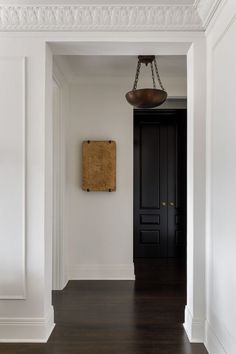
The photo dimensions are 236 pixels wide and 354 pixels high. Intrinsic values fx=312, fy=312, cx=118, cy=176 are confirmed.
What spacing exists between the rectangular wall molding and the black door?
3058 mm

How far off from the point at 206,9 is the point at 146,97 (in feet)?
3.29

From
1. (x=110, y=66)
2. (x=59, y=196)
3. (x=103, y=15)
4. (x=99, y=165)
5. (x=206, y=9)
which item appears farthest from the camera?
(x=99, y=165)

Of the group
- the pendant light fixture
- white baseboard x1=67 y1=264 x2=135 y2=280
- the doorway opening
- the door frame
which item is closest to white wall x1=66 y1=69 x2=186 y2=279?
white baseboard x1=67 y1=264 x2=135 y2=280

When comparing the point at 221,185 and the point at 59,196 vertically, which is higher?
the point at 221,185

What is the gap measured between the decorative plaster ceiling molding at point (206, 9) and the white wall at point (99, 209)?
1827 millimetres

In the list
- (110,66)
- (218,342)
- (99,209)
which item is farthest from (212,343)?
(110,66)

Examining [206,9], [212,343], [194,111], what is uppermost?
[206,9]

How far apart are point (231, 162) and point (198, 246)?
92 centimetres

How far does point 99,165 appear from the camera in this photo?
→ 4211 millimetres

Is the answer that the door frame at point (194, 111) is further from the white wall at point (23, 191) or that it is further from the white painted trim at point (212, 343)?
the white wall at point (23, 191)

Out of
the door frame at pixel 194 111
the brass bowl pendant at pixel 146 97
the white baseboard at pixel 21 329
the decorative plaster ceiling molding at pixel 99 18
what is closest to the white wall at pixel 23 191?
the white baseboard at pixel 21 329

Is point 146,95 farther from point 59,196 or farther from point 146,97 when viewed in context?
point 59,196

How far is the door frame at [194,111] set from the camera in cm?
260

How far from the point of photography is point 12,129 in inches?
103
